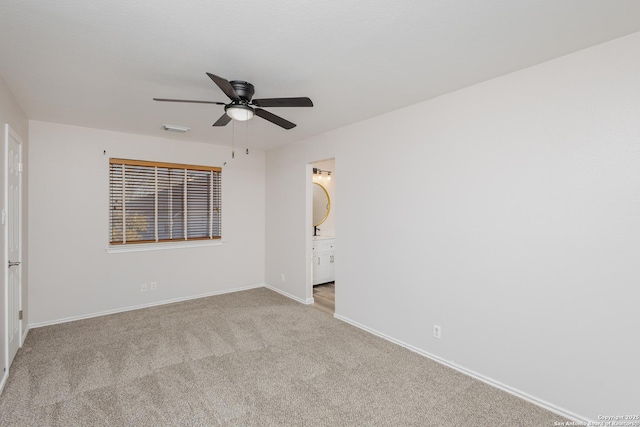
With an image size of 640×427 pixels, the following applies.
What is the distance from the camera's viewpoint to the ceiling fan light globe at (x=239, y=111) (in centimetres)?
242

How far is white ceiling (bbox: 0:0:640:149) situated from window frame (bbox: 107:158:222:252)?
1.43 m

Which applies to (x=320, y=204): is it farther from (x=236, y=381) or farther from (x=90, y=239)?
(x=236, y=381)

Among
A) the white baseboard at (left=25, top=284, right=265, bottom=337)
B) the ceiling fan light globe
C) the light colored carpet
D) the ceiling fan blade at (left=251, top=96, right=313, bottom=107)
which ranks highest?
the ceiling fan blade at (left=251, top=96, right=313, bottom=107)

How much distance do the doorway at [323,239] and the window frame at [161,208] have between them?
5.23ft

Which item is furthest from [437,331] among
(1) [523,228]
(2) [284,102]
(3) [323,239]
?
(3) [323,239]

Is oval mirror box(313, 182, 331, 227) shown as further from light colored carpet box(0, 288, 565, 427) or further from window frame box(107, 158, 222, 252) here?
light colored carpet box(0, 288, 565, 427)

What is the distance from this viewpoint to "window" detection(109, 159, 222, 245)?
437 centimetres

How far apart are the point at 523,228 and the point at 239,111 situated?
2331 mm

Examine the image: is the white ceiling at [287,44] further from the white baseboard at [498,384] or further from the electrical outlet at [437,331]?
the white baseboard at [498,384]

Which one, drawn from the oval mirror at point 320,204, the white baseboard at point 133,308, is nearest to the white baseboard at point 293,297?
the white baseboard at point 133,308

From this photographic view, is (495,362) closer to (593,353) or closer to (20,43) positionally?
(593,353)

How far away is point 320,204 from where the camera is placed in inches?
247

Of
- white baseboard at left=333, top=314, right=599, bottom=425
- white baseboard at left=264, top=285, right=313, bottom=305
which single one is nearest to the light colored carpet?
white baseboard at left=333, top=314, right=599, bottom=425

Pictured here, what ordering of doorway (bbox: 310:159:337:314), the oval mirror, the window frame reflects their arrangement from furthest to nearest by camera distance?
the oval mirror
doorway (bbox: 310:159:337:314)
the window frame
